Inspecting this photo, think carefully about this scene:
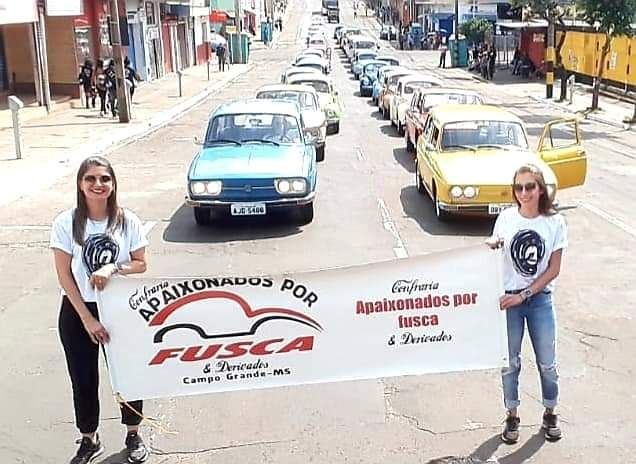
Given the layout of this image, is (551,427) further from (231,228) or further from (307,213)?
(231,228)

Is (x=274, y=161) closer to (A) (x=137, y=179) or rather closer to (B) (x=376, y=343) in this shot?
(A) (x=137, y=179)

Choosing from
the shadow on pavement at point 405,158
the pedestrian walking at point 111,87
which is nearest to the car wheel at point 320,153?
the shadow on pavement at point 405,158

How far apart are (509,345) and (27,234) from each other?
8742 mm

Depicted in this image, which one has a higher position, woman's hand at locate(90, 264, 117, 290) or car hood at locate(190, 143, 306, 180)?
woman's hand at locate(90, 264, 117, 290)

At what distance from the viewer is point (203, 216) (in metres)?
12.2

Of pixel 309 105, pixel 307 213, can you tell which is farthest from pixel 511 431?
pixel 309 105

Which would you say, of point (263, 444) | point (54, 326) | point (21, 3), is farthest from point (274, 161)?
point (21, 3)

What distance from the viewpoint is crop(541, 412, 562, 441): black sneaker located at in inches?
218

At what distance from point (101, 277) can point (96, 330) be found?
330 mm

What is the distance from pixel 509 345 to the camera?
17.7 ft

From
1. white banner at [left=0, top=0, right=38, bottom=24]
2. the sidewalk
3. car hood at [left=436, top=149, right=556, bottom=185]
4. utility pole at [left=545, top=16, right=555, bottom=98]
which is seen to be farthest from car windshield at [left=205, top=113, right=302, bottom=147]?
utility pole at [left=545, top=16, right=555, bottom=98]

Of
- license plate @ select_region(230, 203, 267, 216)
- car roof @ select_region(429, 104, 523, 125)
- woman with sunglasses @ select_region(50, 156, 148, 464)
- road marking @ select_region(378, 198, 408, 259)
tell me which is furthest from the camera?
car roof @ select_region(429, 104, 523, 125)

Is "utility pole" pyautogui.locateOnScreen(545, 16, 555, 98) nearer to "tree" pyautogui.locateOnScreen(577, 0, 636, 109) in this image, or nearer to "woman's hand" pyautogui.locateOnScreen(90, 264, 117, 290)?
"tree" pyautogui.locateOnScreen(577, 0, 636, 109)

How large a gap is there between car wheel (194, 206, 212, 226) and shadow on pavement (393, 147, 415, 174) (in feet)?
19.1
